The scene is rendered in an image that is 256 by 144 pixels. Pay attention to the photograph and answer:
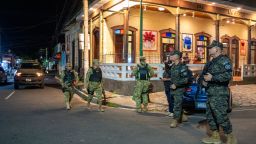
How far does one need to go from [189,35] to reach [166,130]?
17665 mm

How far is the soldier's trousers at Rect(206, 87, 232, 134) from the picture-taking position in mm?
6812

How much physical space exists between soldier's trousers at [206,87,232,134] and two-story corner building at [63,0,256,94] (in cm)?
1057

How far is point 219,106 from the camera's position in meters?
6.86

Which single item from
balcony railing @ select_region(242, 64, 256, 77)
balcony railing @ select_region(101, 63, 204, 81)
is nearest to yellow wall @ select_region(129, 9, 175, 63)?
balcony railing @ select_region(101, 63, 204, 81)

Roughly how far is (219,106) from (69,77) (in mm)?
7260

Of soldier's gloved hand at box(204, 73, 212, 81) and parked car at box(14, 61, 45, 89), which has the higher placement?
soldier's gloved hand at box(204, 73, 212, 81)

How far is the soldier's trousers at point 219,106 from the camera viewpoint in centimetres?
681

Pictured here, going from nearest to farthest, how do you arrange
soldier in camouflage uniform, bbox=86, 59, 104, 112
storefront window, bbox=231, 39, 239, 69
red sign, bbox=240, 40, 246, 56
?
soldier in camouflage uniform, bbox=86, 59, 104, 112, storefront window, bbox=231, 39, 239, 69, red sign, bbox=240, 40, 246, 56

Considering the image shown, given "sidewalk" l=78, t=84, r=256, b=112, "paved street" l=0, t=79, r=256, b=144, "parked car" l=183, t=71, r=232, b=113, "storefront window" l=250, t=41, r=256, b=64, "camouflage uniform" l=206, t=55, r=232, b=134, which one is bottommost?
"paved street" l=0, t=79, r=256, b=144

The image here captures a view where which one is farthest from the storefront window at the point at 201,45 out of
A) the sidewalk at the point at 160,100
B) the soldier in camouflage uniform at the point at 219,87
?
the soldier in camouflage uniform at the point at 219,87

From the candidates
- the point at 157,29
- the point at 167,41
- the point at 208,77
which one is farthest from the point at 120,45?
the point at 208,77

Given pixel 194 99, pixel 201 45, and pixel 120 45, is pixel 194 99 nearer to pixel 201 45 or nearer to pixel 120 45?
pixel 120 45

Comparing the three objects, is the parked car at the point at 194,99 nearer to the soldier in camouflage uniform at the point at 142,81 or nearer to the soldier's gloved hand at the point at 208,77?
the soldier in camouflage uniform at the point at 142,81

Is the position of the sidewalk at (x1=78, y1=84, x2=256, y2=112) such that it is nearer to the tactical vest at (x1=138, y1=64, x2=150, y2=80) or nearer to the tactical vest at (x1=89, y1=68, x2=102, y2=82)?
the tactical vest at (x1=138, y1=64, x2=150, y2=80)
